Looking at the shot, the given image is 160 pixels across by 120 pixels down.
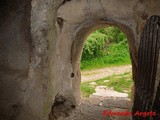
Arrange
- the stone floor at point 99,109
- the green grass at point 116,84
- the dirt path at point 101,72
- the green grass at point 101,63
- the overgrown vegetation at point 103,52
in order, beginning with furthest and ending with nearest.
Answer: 1. the overgrown vegetation at point 103,52
2. the green grass at point 101,63
3. the dirt path at point 101,72
4. the green grass at point 116,84
5. the stone floor at point 99,109

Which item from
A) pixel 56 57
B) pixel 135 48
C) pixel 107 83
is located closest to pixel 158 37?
pixel 135 48

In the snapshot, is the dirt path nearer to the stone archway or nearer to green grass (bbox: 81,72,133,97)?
green grass (bbox: 81,72,133,97)

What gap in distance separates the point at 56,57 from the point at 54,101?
656 millimetres

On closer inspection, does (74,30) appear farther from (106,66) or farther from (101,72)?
(106,66)

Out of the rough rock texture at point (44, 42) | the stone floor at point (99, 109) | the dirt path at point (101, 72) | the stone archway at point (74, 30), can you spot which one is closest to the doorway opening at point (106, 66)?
the dirt path at point (101, 72)

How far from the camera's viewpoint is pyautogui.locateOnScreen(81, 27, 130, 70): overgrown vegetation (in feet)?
33.8

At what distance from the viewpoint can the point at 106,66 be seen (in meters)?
10.0

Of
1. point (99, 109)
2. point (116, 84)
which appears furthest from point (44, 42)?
point (116, 84)

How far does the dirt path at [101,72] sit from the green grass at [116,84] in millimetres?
384

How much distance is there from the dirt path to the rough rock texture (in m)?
4.73

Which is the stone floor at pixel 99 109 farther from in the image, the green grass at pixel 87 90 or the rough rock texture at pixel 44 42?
the green grass at pixel 87 90

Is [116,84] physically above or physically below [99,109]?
below

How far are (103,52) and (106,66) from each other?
1.06 m

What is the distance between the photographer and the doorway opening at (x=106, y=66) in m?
7.33
